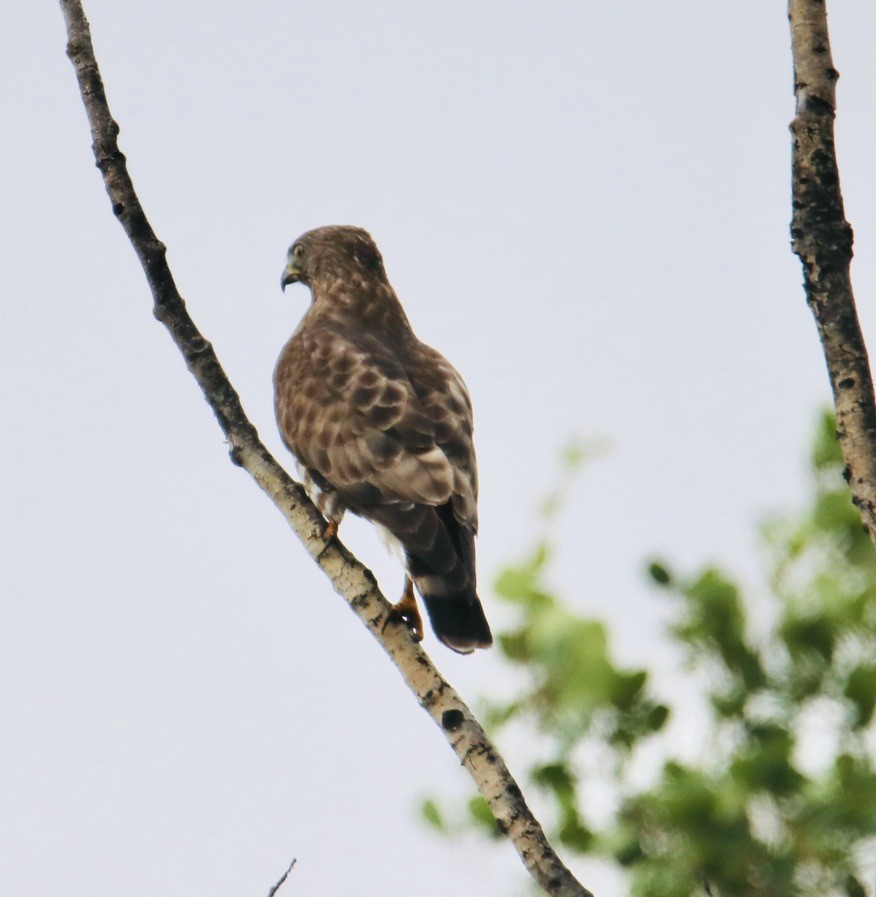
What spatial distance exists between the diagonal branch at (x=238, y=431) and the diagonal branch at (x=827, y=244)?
3.81 ft

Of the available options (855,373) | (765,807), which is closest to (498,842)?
(765,807)

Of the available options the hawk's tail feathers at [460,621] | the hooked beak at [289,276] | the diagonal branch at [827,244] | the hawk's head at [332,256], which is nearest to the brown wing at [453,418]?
the hawk's tail feathers at [460,621]

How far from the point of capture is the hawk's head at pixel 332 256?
7.81 meters

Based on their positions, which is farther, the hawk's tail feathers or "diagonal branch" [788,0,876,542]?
the hawk's tail feathers

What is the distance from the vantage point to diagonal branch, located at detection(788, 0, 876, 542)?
337 cm

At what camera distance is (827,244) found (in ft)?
11.4

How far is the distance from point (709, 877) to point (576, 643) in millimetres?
1328

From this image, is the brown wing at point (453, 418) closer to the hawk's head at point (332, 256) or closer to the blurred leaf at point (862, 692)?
the hawk's head at point (332, 256)

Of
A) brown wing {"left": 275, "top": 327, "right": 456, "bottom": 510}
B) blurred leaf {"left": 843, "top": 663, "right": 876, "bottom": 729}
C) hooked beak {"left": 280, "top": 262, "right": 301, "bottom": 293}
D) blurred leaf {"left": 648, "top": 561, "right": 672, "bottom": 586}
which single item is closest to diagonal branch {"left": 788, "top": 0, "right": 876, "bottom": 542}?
brown wing {"left": 275, "top": 327, "right": 456, "bottom": 510}

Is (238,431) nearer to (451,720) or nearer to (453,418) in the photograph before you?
(451,720)

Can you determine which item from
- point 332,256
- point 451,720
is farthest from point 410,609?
point 332,256

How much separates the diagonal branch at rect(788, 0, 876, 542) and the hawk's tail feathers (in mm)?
2029

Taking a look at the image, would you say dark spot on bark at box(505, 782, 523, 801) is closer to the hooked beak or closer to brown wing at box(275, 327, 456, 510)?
brown wing at box(275, 327, 456, 510)

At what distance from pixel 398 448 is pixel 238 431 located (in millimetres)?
1480
